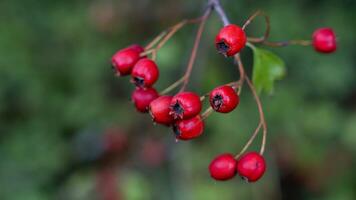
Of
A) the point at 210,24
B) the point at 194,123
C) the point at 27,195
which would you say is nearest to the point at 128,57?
the point at 194,123

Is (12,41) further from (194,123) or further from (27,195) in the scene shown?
(194,123)

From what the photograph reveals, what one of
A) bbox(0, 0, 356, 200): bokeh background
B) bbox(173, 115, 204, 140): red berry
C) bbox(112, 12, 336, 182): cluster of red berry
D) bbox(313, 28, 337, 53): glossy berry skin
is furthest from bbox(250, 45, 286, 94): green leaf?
bbox(0, 0, 356, 200): bokeh background

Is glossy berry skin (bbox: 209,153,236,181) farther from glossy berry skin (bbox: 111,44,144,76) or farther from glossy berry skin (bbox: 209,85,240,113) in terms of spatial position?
glossy berry skin (bbox: 111,44,144,76)

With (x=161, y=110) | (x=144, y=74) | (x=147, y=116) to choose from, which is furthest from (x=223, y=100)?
(x=147, y=116)

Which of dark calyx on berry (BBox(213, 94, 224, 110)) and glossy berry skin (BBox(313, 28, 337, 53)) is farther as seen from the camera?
glossy berry skin (BBox(313, 28, 337, 53))

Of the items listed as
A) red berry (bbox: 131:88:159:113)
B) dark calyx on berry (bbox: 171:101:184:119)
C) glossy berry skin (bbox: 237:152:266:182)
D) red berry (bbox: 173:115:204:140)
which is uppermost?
red berry (bbox: 131:88:159:113)

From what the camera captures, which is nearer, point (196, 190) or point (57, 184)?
point (196, 190)

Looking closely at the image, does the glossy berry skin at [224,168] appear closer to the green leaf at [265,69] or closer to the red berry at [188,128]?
the red berry at [188,128]
